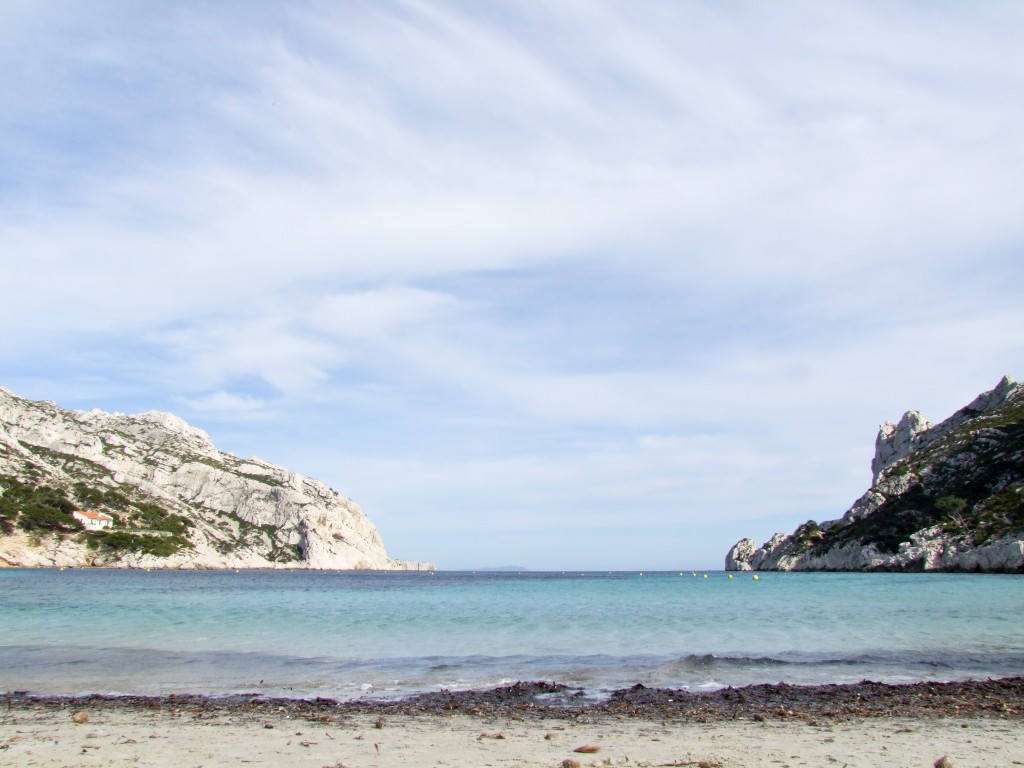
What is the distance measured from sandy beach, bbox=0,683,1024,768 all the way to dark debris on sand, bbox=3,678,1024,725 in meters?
0.05

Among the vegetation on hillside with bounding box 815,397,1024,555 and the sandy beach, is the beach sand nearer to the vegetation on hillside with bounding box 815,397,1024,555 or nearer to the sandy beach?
the sandy beach

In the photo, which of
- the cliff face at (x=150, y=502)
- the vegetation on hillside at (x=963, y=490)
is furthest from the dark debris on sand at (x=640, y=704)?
the cliff face at (x=150, y=502)

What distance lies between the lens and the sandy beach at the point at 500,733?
31.0 feet

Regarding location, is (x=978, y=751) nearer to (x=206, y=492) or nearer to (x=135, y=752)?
(x=135, y=752)

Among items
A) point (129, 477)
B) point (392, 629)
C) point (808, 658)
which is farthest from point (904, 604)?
point (129, 477)

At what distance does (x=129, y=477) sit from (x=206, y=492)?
17898mm

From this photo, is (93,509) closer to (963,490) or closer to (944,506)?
(944,506)

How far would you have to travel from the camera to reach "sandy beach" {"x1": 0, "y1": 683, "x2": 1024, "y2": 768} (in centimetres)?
945

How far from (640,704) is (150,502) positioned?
14500cm

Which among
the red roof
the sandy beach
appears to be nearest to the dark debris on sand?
the sandy beach

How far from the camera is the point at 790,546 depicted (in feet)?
470

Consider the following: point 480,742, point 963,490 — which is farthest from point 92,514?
point 963,490

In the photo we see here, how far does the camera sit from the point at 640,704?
46.0 feet

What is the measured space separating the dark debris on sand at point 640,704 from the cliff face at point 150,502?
104m
